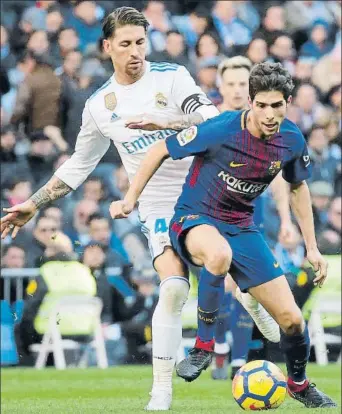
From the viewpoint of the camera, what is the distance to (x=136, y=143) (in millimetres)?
9000

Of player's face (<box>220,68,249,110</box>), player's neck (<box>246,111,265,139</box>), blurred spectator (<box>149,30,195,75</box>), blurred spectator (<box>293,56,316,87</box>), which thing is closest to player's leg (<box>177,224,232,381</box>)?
player's neck (<box>246,111,265,139</box>)

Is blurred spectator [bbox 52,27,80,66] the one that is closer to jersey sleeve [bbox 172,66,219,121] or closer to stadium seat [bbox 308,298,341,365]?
stadium seat [bbox 308,298,341,365]

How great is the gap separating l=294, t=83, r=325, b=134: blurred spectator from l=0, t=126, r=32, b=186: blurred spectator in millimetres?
4028

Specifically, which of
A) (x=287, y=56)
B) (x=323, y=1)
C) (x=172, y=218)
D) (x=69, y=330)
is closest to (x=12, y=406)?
(x=172, y=218)

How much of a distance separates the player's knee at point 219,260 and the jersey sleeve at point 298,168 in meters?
0.81

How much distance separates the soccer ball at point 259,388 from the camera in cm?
824

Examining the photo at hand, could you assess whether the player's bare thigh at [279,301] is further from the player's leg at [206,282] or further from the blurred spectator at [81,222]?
the blurred spectator at [81,222]

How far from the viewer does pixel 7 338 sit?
13.5 metres

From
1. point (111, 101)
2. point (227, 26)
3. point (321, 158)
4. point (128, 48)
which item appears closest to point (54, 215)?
point (321, 158)

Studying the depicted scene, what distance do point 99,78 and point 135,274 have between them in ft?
10.0

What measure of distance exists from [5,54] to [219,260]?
907cm

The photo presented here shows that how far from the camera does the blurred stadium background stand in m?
13.8

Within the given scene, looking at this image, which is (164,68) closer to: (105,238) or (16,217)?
(16,217)

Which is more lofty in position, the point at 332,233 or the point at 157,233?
the point at 157,233
